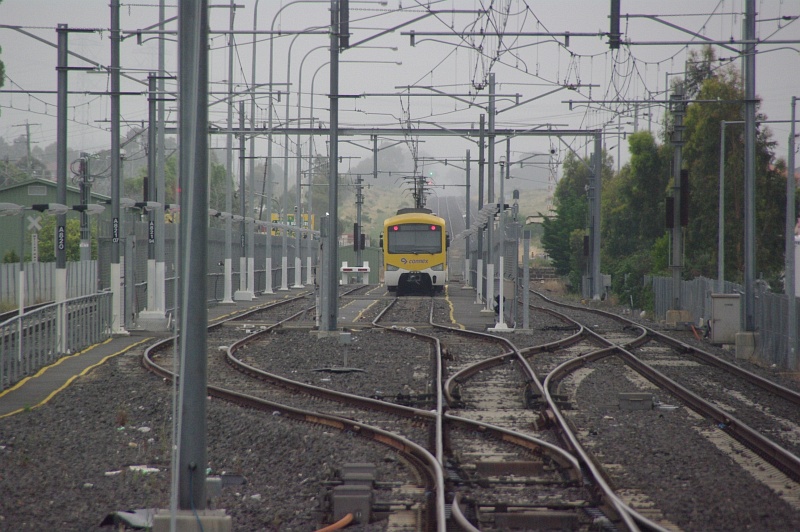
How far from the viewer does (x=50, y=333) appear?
1722 cm

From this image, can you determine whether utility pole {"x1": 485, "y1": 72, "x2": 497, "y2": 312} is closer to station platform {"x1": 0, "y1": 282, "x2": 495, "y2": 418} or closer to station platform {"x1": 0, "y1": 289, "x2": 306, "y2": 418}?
station platform {"x1": 0, "y1": 282, "x2": 495, "y2": 418}

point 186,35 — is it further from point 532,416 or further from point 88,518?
point 532,416

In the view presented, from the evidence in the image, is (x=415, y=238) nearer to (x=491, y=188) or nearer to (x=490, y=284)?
(x=491, y=188)

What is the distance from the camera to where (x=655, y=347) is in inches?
812

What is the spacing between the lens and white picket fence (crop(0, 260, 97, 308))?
70.6ft

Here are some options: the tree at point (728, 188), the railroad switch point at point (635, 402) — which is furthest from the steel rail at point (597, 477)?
the tree at point (728, 188)

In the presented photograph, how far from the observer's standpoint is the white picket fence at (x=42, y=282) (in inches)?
847

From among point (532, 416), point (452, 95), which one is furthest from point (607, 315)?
point (532, 416)

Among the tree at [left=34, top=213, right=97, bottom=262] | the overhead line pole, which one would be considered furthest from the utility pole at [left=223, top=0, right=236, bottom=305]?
the overhead line pole

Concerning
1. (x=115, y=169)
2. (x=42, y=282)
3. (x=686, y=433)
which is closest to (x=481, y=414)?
(x=686, y=433)

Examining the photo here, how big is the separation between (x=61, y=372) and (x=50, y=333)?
81.1 inches

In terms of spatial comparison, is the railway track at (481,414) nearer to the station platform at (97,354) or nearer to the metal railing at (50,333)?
the station platform at (97,354)

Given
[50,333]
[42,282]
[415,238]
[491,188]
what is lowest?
[50,333]

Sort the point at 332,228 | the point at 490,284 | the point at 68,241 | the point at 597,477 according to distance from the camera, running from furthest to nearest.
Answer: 1. the point at 68,241
2. the point at 490,284
3. the point at 332,228
4. the point at 597,477
